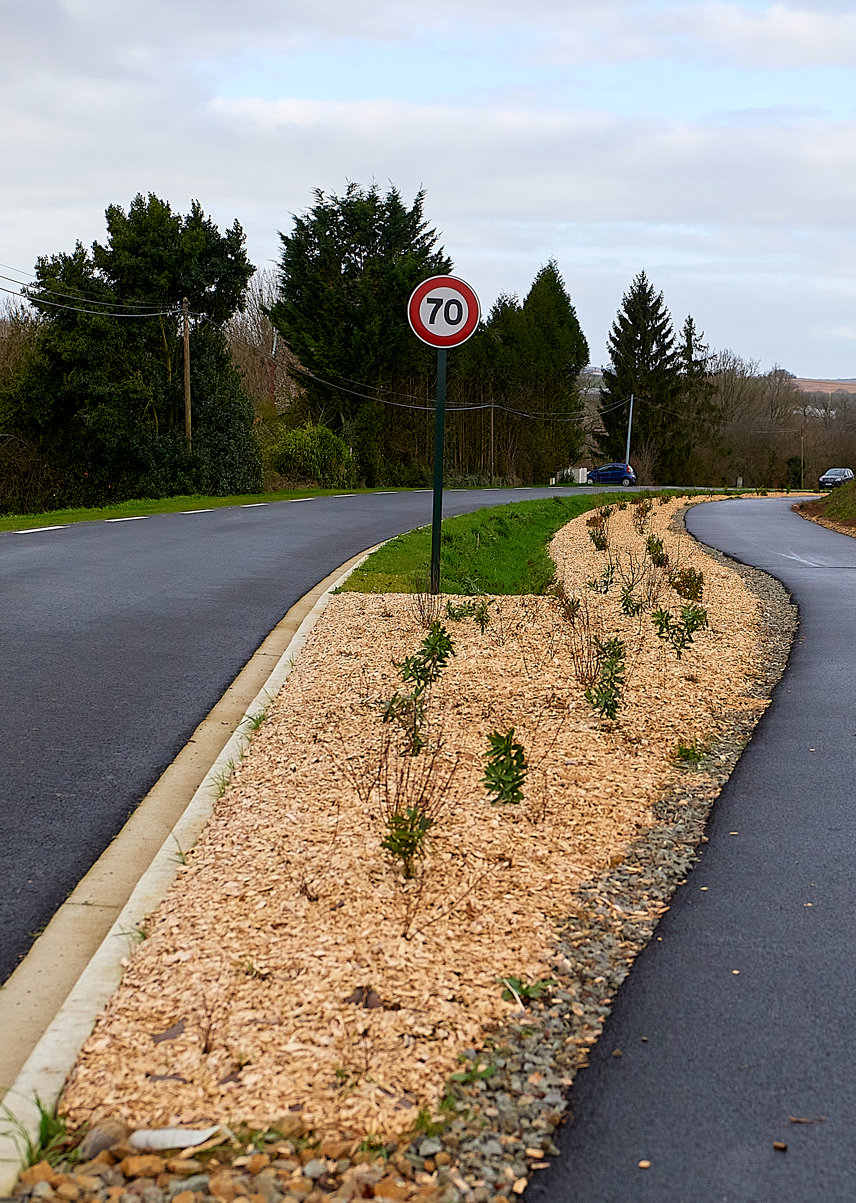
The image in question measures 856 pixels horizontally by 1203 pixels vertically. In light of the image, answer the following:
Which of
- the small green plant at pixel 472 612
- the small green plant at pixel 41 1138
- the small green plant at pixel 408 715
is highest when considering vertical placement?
the small green plant at pixel 472 612

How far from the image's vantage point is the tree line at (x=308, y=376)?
36844 mm

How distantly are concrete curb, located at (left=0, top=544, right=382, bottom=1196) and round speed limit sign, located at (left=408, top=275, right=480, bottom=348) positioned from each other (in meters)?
5.35

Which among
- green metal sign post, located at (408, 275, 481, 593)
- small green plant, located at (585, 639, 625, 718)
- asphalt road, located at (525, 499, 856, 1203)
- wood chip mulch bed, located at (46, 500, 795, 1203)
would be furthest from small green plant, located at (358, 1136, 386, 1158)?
green metal sign post, located at (408, 275, 481, 593)

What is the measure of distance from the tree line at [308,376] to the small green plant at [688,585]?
90.0 ft

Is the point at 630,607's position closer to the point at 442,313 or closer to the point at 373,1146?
the point at 442,313

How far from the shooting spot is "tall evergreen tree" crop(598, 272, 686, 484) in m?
74.2

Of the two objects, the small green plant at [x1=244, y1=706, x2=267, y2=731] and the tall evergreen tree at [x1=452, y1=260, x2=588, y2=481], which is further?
the tall evergreen tree at [x1=452, y1=260, x2=588, y2=481]

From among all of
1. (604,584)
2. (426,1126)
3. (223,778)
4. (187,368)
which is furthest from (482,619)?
(187,368)

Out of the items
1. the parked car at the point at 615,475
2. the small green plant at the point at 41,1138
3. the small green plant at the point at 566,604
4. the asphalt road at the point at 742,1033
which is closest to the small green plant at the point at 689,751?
the asphalt road at the point at 742,1033

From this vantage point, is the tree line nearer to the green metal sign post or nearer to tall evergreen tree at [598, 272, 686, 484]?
tall evergreen tree at [598, 272, 686, 484]

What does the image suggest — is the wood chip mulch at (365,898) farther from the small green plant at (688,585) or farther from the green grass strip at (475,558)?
the green grass strip at (475,558)

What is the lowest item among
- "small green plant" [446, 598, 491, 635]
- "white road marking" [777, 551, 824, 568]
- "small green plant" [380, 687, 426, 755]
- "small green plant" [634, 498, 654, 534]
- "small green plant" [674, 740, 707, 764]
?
"small green plant" [674, 740, 707, 764]

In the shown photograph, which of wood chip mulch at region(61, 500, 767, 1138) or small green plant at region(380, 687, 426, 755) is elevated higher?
small green plant at region(380, 687, 426, 755)

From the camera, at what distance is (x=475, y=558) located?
16.0 m
